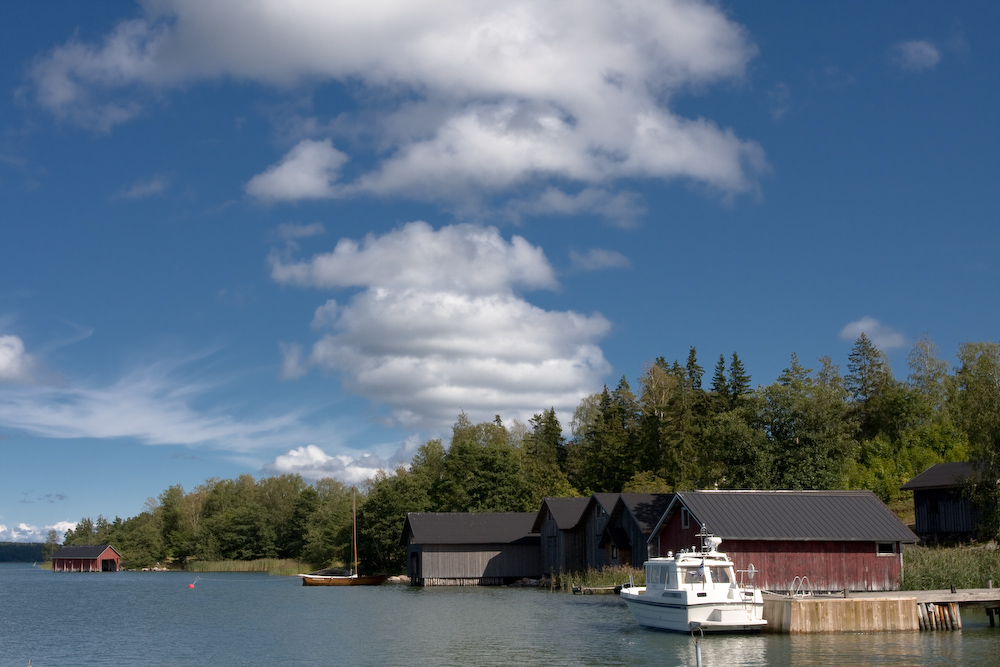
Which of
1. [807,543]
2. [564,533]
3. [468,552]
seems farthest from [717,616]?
[468,552]

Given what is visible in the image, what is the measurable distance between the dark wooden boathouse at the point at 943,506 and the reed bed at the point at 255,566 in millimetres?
67829

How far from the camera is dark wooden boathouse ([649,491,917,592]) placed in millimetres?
42469

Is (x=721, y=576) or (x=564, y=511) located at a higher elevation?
(x=564, y=511)

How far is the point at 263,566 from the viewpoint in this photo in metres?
116

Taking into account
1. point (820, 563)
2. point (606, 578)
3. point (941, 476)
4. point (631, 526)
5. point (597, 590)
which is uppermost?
point (941, 476)

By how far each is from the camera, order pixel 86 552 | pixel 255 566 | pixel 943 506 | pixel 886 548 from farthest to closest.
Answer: pixel 86 552
pixel 255 566
pixel 943 506
pixel 886 548

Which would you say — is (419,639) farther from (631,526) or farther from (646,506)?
(646,506)

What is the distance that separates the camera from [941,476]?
59.1 meters

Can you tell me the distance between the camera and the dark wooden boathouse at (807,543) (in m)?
42.5

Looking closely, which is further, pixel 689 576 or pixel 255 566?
pixel 255 566

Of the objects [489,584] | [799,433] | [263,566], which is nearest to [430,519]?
[489,584]

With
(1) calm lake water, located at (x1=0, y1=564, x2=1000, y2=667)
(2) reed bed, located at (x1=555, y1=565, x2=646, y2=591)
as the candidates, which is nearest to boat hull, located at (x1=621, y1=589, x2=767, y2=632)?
(1) calm lake water, located at (x1=0, y1=564, x2=1000, y2=667)

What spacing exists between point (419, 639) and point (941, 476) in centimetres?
4123

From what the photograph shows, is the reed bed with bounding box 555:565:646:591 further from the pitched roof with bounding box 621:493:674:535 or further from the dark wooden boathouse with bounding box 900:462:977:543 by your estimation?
the dark wooden boathouse with bounding box 900:462:977:543
